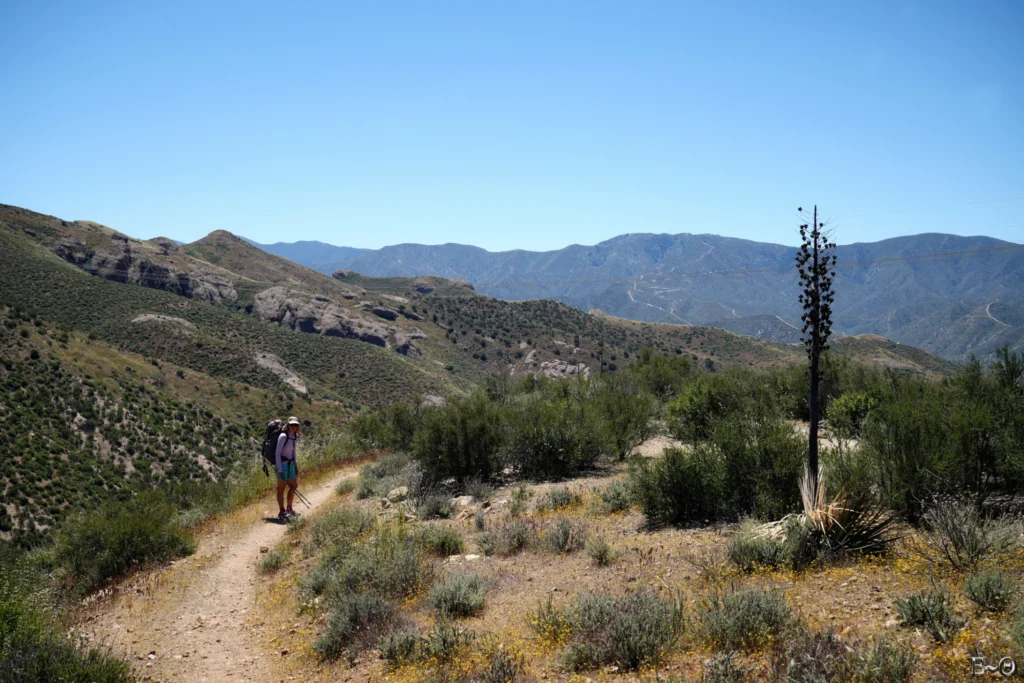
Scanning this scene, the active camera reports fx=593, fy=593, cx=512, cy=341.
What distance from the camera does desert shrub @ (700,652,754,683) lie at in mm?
4652

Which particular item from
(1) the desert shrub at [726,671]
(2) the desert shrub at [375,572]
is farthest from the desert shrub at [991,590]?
(2) the desert shrub at [375,572]

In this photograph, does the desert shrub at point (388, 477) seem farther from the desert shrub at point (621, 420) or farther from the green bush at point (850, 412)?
the green bush at point (850, 412)

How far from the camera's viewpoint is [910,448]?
8.05m

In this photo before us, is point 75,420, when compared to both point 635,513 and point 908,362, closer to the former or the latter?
point 635,513

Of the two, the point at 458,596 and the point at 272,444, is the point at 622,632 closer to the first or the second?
Result: the point at 458,596

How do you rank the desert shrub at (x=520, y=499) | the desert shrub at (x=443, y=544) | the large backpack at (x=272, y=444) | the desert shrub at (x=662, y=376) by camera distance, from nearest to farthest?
the desert shrub at (x=443, y=544)
the desert shrub at (x=520, y=499)
the large backpack at (x=272, y=444)
the desert shrub at (x=662, y=376)

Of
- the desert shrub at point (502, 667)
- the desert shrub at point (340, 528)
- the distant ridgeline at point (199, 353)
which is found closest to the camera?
the desert shrub at point (502, 667)

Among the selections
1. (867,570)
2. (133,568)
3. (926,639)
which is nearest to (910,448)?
(867,570)

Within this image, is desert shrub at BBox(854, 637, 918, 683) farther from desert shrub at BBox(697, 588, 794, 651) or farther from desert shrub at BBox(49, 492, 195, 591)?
desert shrub at BBox(49, 492, 195, 591)

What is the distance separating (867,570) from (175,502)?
15733mm

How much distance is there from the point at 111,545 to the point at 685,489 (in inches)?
390

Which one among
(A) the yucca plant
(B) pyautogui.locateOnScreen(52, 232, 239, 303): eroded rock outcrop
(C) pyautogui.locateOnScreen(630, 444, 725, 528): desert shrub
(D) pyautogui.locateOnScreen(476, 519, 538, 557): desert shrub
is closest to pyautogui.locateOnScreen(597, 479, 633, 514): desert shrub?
(C) pyautogui.locateOnScreen(630, 444, 725, 528): desert shrub

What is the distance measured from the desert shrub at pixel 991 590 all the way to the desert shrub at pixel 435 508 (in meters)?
8.77

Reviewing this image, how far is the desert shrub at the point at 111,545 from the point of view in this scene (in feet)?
33.1
